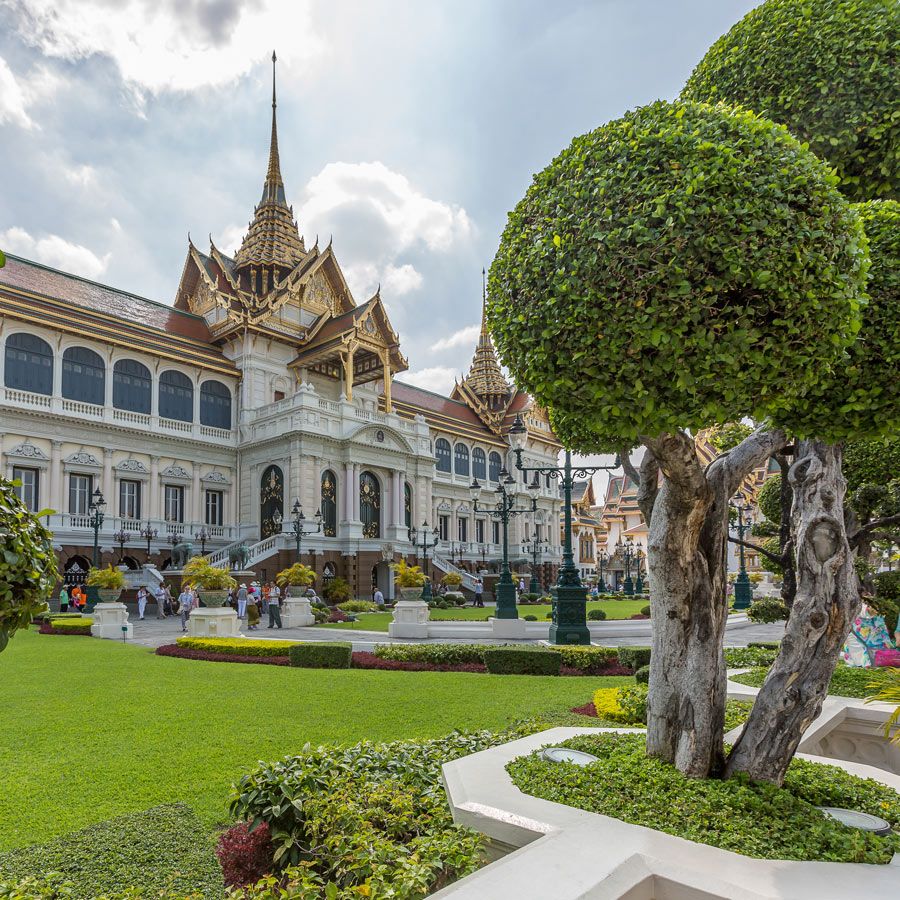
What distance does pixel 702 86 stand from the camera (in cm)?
654

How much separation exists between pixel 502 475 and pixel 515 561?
32007mm

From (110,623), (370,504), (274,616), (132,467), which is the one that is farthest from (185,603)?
(370,504)

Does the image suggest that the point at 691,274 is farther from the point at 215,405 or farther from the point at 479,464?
the point at 479,464

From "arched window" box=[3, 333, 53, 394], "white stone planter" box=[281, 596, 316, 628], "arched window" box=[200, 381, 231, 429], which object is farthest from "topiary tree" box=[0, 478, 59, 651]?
"arched window" box=[200, 381, 231, 429]

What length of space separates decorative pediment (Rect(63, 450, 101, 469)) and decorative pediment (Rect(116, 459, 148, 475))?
1.02 m

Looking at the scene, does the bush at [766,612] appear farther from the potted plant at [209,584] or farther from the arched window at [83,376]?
the arched window at [83,376]

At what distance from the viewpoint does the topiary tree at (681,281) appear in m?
3.68

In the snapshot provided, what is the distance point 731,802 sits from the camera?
4.04 meters

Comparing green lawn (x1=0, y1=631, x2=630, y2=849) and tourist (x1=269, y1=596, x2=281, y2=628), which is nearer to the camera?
green lawn (x1=0, y1=631, x2=630, y2=849)

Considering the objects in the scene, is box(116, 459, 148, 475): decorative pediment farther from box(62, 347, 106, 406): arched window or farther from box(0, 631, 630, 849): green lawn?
box(0, 631, 630, 849): green lawn

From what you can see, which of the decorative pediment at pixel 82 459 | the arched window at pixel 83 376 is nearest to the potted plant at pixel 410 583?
the decorative pediment at pixel 82 459

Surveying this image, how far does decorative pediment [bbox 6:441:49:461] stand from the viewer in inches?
1203

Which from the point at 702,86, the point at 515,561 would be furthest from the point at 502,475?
the point at 515,561

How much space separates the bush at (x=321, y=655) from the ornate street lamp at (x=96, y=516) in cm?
1625
